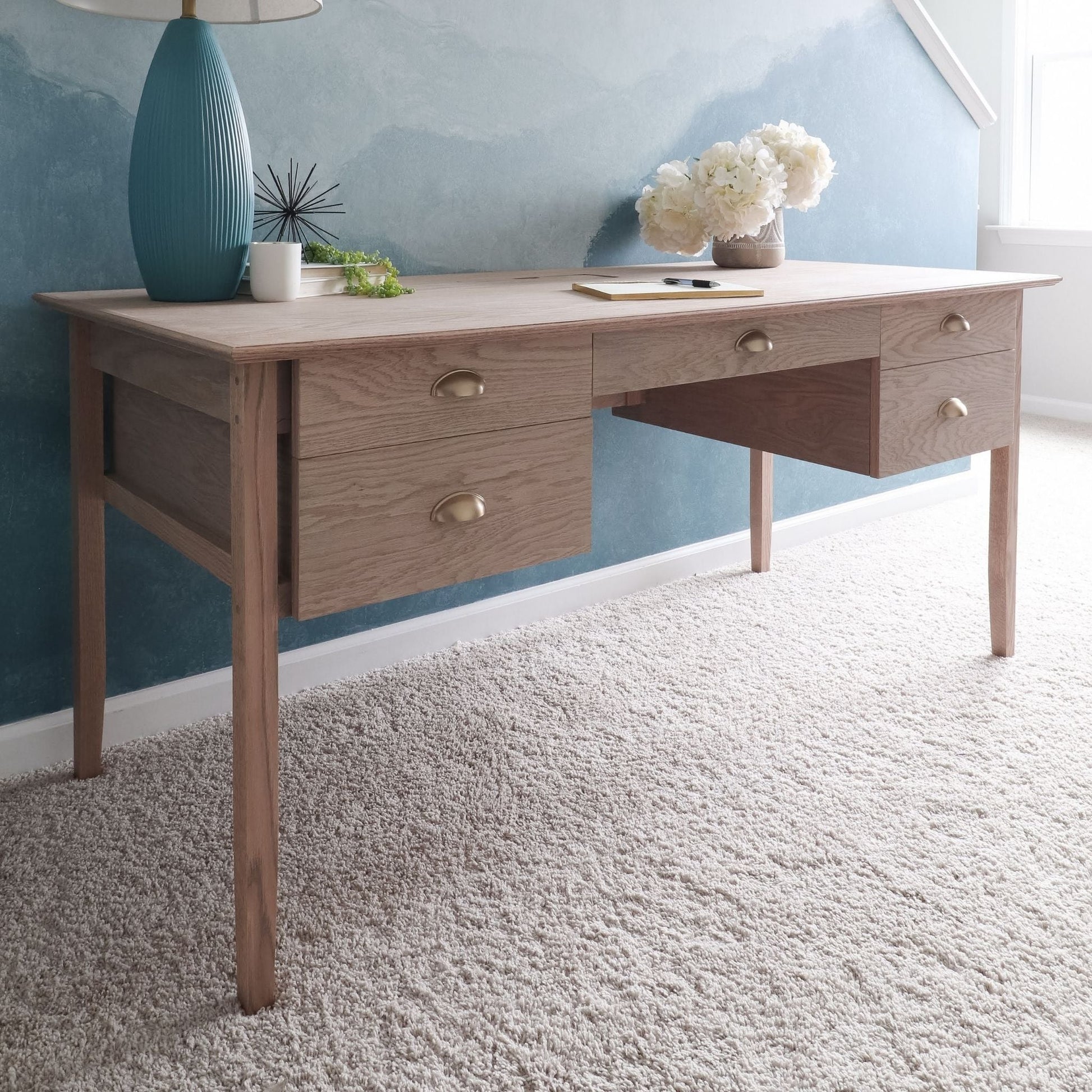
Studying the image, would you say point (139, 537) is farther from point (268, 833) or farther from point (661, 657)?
point (661, 657)

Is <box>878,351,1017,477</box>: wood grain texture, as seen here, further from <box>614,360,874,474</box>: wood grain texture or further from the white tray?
the white tray

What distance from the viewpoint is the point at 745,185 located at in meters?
1.88

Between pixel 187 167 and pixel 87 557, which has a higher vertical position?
pixel 187 167

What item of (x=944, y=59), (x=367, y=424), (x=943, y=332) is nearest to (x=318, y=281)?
(x=367, y=424)

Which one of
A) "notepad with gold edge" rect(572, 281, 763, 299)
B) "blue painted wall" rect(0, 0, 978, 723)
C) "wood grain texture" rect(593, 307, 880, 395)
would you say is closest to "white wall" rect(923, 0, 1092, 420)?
"blue painted wall" rect(0, 0, 978, 723)

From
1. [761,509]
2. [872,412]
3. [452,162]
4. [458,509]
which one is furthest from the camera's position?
[761,509]

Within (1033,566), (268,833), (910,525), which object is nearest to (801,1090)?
(268,833)

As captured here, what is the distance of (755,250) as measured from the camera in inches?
83.2

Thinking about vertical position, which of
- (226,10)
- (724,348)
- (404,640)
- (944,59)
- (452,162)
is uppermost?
(944,59)

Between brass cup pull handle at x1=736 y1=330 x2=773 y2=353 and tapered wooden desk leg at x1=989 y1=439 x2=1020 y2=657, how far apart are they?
72 centimetres

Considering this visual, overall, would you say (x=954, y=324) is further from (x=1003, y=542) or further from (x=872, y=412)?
(x=1003, y=542)

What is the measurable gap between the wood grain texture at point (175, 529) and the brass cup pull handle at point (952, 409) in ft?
4.10

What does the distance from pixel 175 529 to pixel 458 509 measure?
1.21 feet

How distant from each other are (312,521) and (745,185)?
43.6 inches
